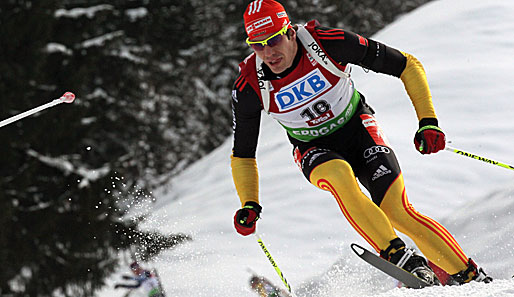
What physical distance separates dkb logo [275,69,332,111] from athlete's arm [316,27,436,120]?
0.14m

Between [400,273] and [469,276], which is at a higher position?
[400,273]

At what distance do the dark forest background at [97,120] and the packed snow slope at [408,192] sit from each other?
36.4 inches

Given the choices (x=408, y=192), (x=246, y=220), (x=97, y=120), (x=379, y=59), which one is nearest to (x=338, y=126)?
(x=379, y=59)

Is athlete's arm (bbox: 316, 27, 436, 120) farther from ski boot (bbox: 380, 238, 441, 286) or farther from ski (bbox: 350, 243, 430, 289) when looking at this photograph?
ski (bbox: 350, 243, 430, 289)

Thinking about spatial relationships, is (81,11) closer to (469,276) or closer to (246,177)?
(246,177)

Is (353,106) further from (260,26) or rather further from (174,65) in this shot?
(174,65)

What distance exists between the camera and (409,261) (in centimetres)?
318

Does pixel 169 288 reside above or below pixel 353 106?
below

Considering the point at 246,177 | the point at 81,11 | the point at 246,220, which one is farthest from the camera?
the point at 81,11

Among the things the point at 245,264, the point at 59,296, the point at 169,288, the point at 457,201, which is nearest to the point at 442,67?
the point at 457,201

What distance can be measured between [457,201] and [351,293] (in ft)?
7.43

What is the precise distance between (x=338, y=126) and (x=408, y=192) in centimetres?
346

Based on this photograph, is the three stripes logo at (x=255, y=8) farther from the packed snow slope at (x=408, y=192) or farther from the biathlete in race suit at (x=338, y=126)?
the packed snow slope at (x=408, y=192)

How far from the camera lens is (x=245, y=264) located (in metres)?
6.78
